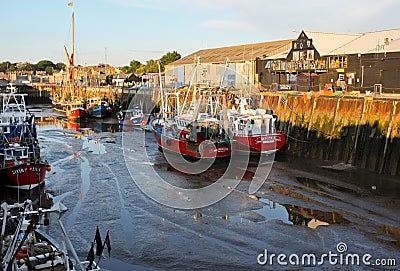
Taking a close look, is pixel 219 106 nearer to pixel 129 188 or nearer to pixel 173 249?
pixel 129 188

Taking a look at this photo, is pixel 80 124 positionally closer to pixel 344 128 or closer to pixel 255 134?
pixel 255 134

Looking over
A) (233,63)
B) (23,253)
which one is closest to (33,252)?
(23,253)

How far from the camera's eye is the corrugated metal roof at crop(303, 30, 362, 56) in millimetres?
40250

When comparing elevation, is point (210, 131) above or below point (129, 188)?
above

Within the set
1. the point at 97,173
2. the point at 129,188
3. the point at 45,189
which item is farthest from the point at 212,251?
the point at 97,173

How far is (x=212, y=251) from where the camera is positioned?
45.8 feet

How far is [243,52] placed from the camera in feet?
182

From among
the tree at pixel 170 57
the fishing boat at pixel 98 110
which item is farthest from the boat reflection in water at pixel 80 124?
the tree at pixel 170 57

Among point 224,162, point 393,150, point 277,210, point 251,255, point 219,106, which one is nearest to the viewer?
point 251,255

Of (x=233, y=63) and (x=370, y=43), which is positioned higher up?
(x=370, y=43)

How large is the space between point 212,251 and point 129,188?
908 centimetres

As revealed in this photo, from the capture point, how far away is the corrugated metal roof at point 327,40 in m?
40.2

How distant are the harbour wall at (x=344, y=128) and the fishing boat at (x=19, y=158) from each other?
16185 millimetres

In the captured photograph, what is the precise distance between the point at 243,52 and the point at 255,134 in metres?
28.9
